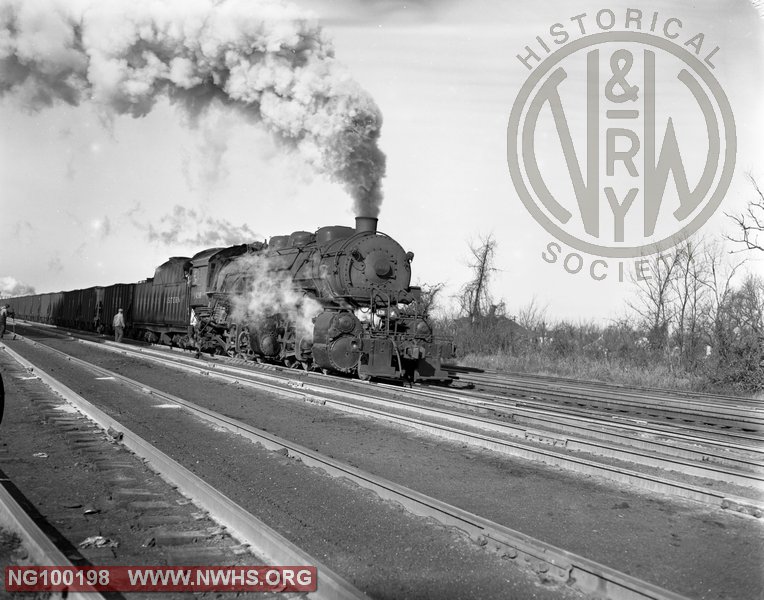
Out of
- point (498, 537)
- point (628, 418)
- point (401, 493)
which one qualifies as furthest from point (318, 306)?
point (498, 537)

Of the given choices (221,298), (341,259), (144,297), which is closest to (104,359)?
(221,298)

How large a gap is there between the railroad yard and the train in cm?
316

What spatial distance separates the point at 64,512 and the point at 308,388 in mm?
7687

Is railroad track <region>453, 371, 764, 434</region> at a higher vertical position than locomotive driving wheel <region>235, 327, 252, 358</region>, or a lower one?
lower

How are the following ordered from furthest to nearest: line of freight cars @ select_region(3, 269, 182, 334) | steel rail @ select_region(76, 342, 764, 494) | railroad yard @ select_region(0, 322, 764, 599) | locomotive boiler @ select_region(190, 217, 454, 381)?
line of freight cars @ select_region(3, 269, 182, 334)
locomotive boiler @ select_region(190, 217, 454, 381)
steel rail @ select_region(76, 342, 764, 494)
railroad yard @ select_region(0, 322, 764, 599)

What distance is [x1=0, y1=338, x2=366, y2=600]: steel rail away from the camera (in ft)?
10.3

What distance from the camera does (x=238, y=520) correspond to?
4.09 meters

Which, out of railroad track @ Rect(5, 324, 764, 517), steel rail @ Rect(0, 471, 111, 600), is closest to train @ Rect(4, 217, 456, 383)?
railroad track @ Rect(5, 324, 764, 517)

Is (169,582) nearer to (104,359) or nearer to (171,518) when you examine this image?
(171,518)

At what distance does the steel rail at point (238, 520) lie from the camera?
314 centimetres

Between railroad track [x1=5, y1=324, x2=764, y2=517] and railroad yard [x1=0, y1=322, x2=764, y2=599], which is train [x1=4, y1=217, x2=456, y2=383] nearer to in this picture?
railroad track [x1=5, y1=324, x2=764, y2=517]

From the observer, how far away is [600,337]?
958 inches

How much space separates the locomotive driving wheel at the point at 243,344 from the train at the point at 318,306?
29 millimetres

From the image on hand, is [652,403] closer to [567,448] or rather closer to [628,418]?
[628,418]
